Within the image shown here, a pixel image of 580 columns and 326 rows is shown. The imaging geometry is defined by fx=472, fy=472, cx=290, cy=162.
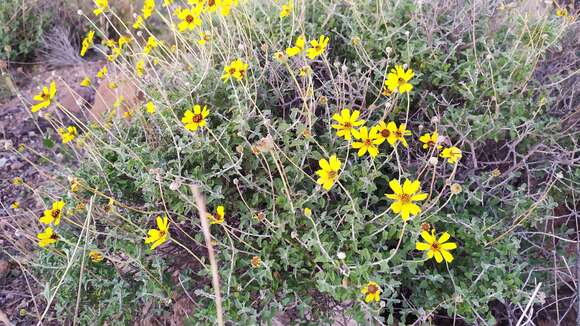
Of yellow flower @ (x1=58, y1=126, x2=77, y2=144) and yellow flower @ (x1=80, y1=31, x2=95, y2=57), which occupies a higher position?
yellow flower @ (x1=80, y1=31, x2=95, y2=57)

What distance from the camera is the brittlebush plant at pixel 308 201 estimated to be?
69.8 inches

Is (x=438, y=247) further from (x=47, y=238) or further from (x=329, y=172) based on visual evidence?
(x=47, y=238)

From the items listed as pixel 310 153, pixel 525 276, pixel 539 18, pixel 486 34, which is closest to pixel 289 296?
pixel 310 153

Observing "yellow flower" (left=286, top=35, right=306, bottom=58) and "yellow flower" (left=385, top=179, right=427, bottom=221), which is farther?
"yellow flower" (left=286, top=35, right=306, bottom=58)

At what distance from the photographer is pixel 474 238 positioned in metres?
1.92

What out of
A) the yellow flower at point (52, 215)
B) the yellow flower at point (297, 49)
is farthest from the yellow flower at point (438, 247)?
the yellow flower at point (52, 215)

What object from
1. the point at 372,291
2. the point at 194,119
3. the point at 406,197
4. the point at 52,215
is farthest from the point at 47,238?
the point at 406,197

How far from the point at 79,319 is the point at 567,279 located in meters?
2.12

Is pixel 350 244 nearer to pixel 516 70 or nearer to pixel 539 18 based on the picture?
pixel 516 70

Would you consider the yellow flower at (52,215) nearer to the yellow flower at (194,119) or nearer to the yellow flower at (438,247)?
the yellow flower at (194,119)

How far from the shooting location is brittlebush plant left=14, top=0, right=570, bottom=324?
1.77 meters

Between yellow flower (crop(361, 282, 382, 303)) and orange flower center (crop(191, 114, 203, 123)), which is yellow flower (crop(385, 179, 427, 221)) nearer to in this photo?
yellow flower (crop(361, 282, 382, 303))

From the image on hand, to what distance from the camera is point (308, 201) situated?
1.93m

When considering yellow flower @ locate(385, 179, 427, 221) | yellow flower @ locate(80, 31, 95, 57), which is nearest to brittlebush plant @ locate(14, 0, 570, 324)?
yellow flower @ locate(385, 179, 427, 221)
